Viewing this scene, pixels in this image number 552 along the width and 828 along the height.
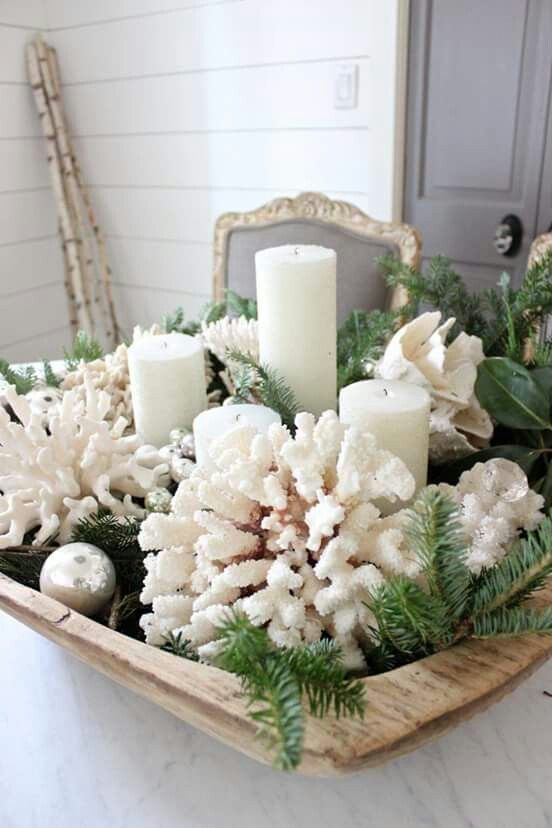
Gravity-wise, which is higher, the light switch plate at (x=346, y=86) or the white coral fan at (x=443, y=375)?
the light switch plate at (x=346, y=86)

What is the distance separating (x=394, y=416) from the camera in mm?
508

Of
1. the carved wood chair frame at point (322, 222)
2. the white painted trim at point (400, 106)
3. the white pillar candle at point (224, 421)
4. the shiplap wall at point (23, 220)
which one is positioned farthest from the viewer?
the shiplap wall at point (23, 220)

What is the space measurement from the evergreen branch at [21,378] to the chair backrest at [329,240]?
2.45 feet

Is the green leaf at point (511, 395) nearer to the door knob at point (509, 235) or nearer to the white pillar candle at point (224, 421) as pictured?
the white pillar candle at point (224, 421)

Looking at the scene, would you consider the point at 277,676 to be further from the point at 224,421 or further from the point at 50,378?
the point at 50,378

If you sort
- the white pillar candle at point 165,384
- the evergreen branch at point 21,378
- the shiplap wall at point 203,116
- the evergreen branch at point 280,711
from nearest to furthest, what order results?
the evergreen branch at point 280,711 → the white pillar candle at point 165,384 → the evergreen branch at point 21,378 → the shiplap wall at point 203,116

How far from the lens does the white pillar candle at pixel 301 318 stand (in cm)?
57

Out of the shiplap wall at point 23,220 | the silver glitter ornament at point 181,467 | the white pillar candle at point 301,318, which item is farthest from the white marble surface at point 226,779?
the shiplap wall at point 23,220

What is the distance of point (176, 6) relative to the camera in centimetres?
194

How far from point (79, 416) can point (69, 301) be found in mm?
1961

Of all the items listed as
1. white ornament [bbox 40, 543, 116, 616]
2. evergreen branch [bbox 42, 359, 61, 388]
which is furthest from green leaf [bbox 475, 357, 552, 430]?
evergreen branch [bbox 42, 359, 61, 388]

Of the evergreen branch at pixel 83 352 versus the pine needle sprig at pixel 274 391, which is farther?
the evergreen branch at pixel 83 352

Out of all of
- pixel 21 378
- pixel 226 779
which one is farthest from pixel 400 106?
pixel 226 779

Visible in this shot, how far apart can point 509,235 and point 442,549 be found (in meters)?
1.44
